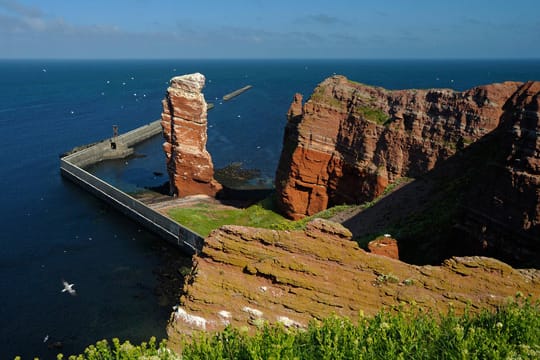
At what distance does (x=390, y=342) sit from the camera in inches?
400

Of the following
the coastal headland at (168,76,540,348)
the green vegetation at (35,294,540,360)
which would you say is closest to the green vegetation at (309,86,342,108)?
the coastal headland at (168,76,540,348)

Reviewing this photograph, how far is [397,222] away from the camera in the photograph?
27.7m

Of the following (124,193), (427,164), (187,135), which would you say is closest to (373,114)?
A: (427,164)

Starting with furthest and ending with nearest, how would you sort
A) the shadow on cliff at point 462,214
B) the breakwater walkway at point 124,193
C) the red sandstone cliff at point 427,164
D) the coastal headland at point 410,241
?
the breakwater walkway at point 124,193
the red sandstone cliff at point 427,164
the shadow on cliff at point 462,214
the coastal headland at point 410,241

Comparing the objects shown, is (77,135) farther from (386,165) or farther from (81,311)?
(386,165)

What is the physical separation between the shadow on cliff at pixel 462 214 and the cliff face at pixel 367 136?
68.5 inches

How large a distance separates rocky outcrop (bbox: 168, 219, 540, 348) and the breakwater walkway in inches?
904

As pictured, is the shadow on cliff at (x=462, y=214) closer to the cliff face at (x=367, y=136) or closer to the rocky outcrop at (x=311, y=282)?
the cliff face at (x=367, y=136)

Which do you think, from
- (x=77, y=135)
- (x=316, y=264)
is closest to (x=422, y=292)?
(x=316, y=264)

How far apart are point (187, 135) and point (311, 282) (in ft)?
132

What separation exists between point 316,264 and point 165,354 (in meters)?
6.85

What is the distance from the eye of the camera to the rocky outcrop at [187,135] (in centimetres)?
5181

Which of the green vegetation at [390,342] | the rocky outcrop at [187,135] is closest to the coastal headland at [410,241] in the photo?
the green vegetation at [390,342]

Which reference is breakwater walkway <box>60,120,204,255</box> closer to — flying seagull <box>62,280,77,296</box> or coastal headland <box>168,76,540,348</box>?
flying seagull <box>62,280,77,296</box>
